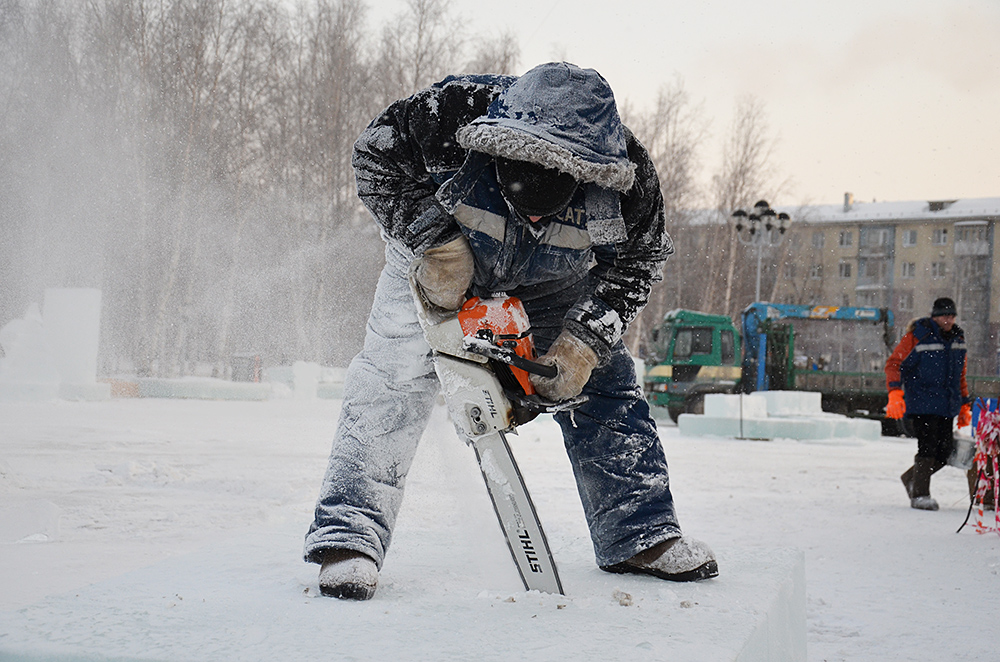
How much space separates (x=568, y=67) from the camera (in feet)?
4.50

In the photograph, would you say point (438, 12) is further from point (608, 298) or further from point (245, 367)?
point (608, 298)

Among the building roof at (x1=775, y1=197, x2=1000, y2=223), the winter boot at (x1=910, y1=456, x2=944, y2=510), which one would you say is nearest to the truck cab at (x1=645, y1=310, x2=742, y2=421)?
the winter boot at (x1=910, y1=456, x2=944, y2=510)

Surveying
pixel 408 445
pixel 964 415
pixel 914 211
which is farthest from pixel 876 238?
pixel 408 445

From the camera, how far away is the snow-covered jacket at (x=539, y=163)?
1.34m

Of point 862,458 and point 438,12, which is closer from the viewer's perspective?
point 862,458

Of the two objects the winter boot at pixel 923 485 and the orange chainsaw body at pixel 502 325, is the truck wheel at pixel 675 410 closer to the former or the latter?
the winter boot at pixel 923 485

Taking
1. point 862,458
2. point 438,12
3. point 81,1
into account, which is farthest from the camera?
point 438,12

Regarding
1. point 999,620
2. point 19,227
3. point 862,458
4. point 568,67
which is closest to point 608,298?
point 568,67

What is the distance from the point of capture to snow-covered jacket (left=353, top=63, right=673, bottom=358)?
134 centimetres

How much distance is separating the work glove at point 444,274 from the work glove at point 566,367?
185mm

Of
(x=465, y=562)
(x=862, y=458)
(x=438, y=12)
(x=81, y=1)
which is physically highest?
(x=438, y=12)

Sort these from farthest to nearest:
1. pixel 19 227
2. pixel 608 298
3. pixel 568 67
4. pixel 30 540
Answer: pixel 19 227 < pixel 30 540 < pixel 608 298 < pixel 568 67

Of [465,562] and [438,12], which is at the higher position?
[438,12]

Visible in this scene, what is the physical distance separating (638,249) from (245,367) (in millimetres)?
14717
